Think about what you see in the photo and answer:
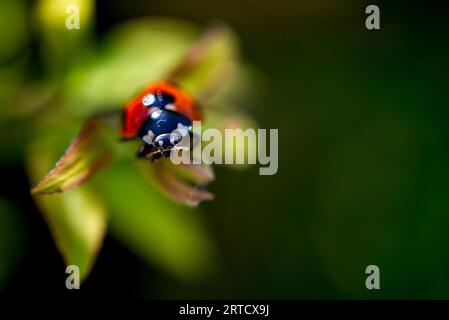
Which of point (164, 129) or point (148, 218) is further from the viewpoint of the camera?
point (148, 218)

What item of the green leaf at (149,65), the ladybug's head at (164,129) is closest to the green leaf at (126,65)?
the green leaf at (149,65)

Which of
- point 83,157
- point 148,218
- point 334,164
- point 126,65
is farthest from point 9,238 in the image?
point 334,164

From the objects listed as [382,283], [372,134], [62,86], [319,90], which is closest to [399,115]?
[372,134]

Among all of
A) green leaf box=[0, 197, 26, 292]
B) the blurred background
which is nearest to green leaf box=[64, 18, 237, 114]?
green leaf box=[0, 197, 26, 292]

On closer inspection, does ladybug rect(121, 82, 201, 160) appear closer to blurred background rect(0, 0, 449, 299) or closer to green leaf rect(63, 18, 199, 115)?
green leaf rect(63, 18, 199, 115)

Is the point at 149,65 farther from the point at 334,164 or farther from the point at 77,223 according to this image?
the point at 334,164

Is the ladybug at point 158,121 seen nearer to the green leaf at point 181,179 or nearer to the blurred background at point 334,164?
the green leaf at point 181,179
